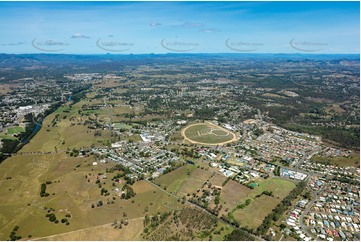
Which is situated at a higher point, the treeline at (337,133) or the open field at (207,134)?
the open field at (207,134)

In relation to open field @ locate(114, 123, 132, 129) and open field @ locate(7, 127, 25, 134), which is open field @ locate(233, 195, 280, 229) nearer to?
open field @ locate(114, 123, 132, 129)

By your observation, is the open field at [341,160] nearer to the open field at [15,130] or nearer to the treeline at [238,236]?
the treeline at [238,236]

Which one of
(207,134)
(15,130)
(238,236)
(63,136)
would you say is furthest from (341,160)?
(15,130)

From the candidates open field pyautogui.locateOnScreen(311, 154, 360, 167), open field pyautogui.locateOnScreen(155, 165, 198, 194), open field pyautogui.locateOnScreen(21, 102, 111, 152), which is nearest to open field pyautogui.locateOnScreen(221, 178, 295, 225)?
open field pyautogui.locateOnScreen(155, 165, 198, 194)

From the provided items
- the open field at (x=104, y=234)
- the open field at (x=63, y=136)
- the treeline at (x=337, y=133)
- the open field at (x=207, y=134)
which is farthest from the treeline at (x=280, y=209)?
the open field at (x=63, y=136)

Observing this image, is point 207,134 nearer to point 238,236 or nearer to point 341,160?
point 341,160

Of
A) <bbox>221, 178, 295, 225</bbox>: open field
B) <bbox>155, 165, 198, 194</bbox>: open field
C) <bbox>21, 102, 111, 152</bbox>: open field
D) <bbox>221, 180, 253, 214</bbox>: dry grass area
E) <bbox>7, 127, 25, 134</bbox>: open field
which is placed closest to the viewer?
<bbox>221, 178, 295, 225</bbox>: open field
